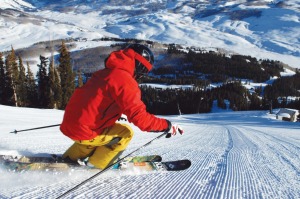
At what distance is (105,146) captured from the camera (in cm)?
405

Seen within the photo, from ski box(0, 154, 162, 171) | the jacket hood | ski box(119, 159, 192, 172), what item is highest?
the jacket hood

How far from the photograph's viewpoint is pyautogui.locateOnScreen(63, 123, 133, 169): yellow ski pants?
157 inches

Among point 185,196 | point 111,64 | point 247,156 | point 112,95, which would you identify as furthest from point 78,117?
point 247,156

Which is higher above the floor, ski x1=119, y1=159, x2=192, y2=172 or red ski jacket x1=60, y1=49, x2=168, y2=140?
red ski jacket x1=60, y1=49, x2=168, y2=140

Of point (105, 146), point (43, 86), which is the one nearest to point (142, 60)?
point (105, 146)

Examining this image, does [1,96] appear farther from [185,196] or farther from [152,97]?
[152,97]

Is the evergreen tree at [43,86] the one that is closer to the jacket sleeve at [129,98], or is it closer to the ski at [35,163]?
the ski at [35,163]

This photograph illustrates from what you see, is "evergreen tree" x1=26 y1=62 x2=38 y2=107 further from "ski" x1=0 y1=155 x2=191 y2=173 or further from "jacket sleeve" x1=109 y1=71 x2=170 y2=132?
"jacket sleeve" x1=109 y1=71 x2=170 y2=132

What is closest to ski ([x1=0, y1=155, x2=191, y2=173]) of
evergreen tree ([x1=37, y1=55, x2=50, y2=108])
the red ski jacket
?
the red ski jacket

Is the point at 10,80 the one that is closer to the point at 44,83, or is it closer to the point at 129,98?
the point at 44,83

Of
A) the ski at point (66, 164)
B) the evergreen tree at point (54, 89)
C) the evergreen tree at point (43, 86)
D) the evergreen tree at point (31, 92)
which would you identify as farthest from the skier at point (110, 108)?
the evergreen tree at point (31, 92)

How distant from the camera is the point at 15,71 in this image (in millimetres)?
39938

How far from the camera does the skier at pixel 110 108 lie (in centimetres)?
352

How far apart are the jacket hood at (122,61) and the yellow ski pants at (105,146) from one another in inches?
31.9
